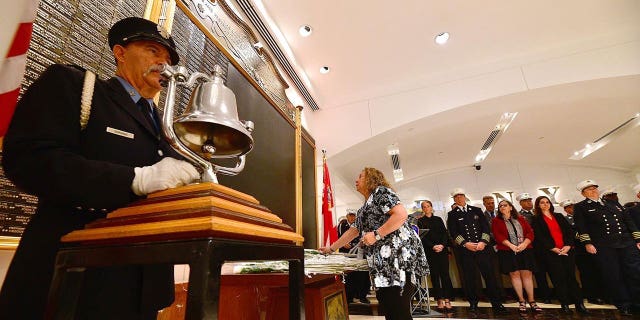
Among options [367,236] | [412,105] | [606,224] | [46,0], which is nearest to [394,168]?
[412,105]

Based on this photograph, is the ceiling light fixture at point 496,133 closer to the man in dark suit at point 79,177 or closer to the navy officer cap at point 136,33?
the navy officer cap at point 136,33

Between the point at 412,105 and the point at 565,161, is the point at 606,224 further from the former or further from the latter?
the point at 565,161

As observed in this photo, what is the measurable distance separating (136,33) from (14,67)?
0.32 meters

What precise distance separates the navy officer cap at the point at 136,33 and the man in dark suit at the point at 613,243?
5560 millimetres

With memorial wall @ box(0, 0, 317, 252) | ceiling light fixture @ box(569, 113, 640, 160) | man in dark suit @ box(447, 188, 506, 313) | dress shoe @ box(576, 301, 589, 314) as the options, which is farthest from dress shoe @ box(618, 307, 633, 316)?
ceiling light fixture @ box(569, 113, 640, 160)

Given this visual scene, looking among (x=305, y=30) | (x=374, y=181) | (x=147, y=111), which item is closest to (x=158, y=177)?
(x=147, y=111)

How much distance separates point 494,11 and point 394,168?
589 centimetres

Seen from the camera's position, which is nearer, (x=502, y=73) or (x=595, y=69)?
(x=595, y=69)

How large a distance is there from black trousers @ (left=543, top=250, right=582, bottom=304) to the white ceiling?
8.19 ft

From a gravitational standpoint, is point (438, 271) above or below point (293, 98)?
below

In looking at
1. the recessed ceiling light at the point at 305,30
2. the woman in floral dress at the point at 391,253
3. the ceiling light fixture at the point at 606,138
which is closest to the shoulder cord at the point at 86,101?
the woman in floral dress at the point at 391,253

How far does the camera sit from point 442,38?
12.9 ft

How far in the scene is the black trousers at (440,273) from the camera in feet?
14.8

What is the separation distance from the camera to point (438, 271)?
4.67 meters
